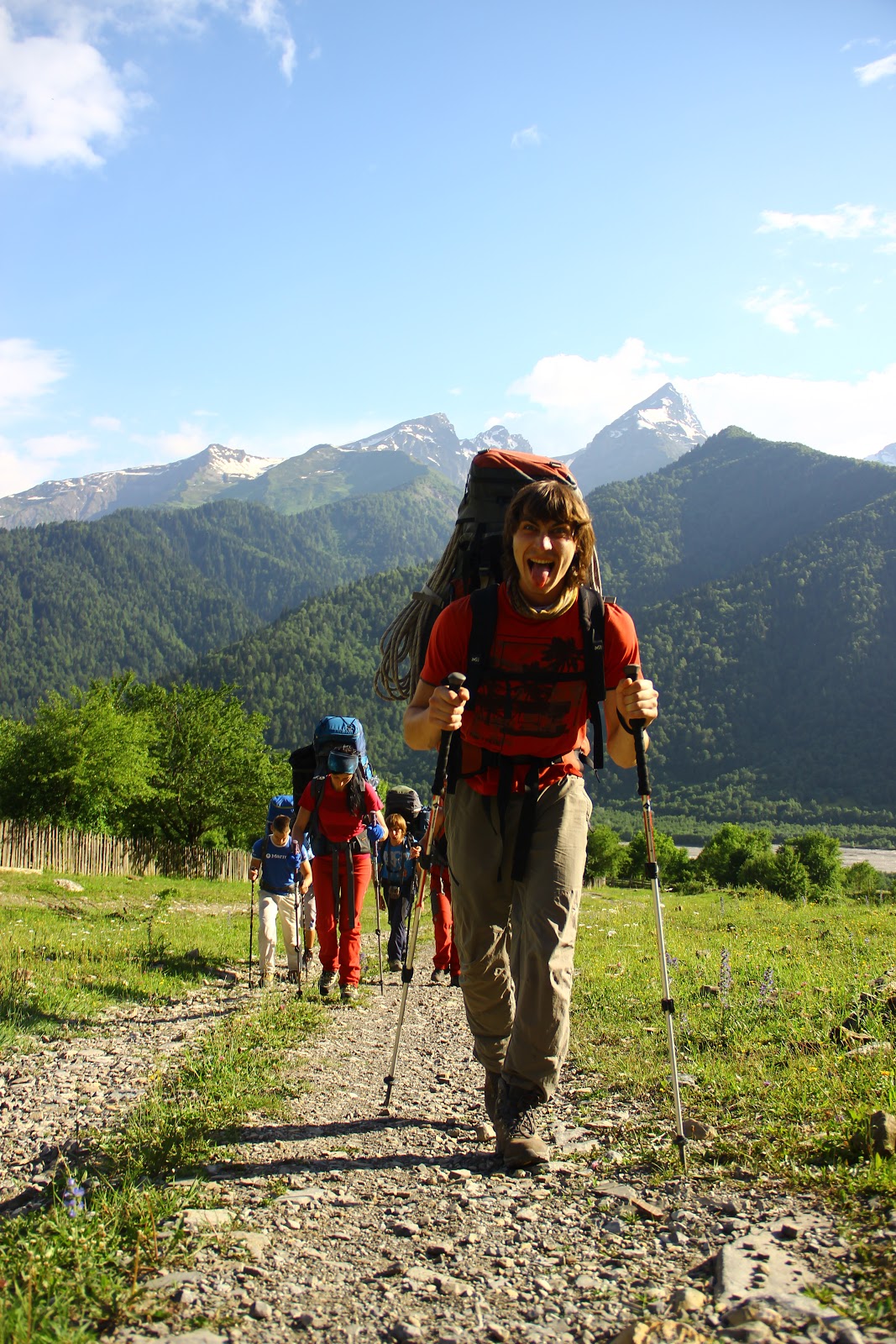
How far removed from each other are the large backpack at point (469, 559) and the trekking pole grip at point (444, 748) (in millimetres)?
747

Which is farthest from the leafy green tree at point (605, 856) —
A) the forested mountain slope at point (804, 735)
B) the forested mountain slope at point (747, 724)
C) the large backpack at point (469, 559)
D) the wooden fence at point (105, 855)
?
the forested mountain slope at point (804, 735)

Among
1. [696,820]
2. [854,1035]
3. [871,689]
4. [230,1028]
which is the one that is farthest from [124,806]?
[871,689]

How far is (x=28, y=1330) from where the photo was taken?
88.8 inches

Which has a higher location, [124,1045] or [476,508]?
[476,508]

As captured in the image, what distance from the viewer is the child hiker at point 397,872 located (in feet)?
39.6

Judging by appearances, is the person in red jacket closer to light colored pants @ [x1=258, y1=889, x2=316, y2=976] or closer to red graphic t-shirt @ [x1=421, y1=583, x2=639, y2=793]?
light colored pants @ [x1=258, y1=889, x2=316, y2=976]

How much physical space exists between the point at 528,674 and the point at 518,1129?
1.84m

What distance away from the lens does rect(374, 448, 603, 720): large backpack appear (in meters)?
5.04

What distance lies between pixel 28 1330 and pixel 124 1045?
458 centimetres

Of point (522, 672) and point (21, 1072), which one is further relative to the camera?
point (21, 1072)

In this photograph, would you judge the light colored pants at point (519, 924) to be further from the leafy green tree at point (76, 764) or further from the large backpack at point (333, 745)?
the leafy green tree at point (76, 764)

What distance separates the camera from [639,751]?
13.9 ft

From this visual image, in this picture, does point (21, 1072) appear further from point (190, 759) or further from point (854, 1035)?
point (190, 759)

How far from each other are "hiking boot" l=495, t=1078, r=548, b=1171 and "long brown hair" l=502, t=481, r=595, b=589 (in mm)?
2114
